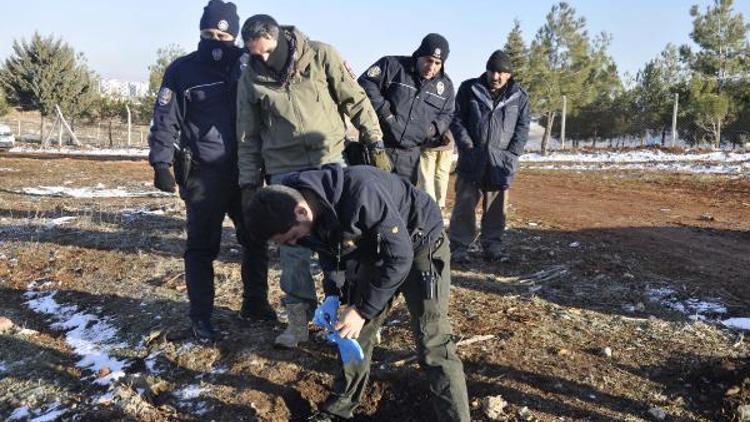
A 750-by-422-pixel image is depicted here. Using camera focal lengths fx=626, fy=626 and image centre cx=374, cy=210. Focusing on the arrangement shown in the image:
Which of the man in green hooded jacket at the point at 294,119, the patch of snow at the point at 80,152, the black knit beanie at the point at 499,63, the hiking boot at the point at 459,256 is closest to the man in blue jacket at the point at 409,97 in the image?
the black knit beanie at the point at 499,63

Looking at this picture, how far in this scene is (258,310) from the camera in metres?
4.14

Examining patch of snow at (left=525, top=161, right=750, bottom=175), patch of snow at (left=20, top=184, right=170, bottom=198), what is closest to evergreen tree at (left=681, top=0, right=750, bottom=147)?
patch of snow at (left=525, top=161, right=750, bottom=175)

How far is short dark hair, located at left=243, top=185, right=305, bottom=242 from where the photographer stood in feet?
7.23

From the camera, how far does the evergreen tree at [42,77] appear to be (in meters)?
28.1

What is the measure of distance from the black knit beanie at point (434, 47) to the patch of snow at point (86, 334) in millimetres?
2842

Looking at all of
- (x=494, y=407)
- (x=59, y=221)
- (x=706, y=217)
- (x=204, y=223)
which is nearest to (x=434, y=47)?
(x=204, y=223)

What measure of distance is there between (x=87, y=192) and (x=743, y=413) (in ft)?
35.0

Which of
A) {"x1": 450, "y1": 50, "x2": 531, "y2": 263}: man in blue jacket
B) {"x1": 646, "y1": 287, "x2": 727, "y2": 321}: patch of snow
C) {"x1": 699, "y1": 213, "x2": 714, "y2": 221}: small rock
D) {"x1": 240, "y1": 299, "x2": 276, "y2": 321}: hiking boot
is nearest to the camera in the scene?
{"x1": 240, "y1": 299, "x2": 276, "y2": 321}: hiking boot

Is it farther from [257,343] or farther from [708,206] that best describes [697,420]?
[708,206]

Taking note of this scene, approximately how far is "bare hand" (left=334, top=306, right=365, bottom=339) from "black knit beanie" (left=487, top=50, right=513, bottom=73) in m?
3.28

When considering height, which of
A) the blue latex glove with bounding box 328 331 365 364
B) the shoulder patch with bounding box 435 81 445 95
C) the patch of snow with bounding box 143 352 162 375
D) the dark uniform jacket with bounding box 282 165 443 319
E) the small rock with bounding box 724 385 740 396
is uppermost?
the shoulder patch with bounding box 435 81 445 95

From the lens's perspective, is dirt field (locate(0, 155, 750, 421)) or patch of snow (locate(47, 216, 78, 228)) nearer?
dirt field (locate(0, 155, 750, 421))

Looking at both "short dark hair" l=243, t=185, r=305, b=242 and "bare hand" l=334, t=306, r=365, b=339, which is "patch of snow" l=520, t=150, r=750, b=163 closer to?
"bare hand" l=334, t=306, r=365, b=339

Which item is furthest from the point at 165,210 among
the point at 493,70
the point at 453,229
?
the point at 493,70
